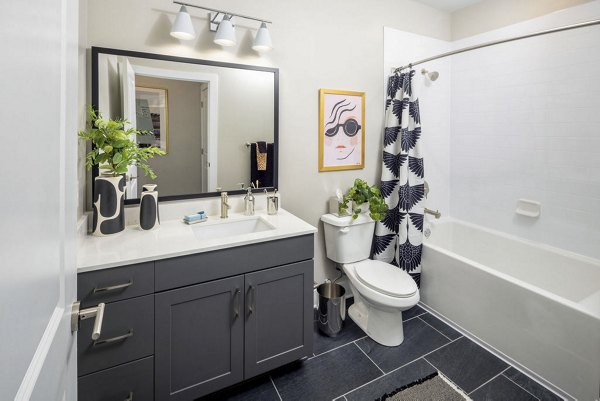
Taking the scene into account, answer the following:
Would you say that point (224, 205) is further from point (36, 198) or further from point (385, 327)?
point (36, 198)

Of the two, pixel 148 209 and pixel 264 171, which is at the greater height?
pixel 264 171

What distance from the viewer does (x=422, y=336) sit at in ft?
7.43

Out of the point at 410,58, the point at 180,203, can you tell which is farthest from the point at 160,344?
the point at 410,58

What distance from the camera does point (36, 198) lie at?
475mm

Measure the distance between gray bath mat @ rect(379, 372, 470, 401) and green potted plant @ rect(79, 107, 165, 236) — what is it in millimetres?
1729

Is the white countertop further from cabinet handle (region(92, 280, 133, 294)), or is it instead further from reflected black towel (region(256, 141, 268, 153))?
reflected black towel (region(256, 141, 268, 153))

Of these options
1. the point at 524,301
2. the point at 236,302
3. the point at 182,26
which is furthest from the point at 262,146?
the point at 524,301

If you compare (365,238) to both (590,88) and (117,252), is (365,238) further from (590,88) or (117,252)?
(590,88)

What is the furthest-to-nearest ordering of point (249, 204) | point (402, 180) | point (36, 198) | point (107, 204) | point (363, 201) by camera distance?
point (402, 180) → point (363, 201) → point (249, 204) → point (107, 204) → point (36, 198)

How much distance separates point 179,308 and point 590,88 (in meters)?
2.99

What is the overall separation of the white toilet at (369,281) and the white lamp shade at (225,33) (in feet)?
4.47

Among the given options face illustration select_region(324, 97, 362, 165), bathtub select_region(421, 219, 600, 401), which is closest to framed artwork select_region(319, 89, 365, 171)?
face illustration select_region(324, 97, 362, 165)

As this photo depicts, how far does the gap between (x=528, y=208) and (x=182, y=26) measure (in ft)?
9.41

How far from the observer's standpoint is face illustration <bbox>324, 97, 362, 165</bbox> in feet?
8.13
